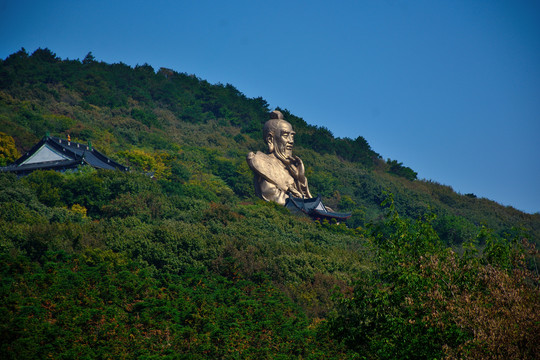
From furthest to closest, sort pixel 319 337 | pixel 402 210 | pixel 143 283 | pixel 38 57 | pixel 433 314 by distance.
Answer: pixel 38 57 → pixel 402 210 → pixel 143 283 → pixel 319 337 → pixel 433 314

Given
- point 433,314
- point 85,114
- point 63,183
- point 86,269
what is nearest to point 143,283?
point 86,269

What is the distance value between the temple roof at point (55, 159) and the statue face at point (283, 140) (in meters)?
7.48

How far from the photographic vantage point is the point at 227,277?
56.3 feet

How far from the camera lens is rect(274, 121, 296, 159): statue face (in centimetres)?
2872

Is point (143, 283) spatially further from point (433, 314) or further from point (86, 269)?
point (433, 314)

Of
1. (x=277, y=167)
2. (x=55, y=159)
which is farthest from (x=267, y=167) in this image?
(x=55, y=159)

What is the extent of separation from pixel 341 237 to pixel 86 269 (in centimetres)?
1284

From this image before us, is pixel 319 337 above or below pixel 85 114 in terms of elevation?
below

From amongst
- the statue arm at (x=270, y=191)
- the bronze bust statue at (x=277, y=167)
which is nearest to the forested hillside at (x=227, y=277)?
the statue arm at (x=270, y=191)

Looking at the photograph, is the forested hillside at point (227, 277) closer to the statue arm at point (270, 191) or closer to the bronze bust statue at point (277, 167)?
the statue arm at point (270, 191)

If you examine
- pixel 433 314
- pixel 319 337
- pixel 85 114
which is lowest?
pixel 319 337

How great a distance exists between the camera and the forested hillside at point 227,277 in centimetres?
967

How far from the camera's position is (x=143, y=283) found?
14.9 meters

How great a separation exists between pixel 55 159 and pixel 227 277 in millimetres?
14993
